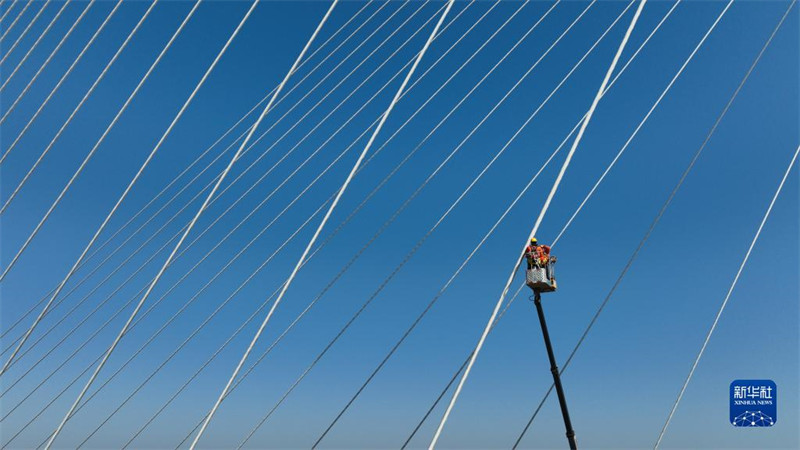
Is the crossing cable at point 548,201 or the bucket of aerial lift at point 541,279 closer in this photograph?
the crossing cable at point 548,201

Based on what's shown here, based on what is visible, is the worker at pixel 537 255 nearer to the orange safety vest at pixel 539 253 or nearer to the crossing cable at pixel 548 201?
the orange safety vest at pixel 539 253

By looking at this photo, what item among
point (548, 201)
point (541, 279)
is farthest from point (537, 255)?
point (548, 201)

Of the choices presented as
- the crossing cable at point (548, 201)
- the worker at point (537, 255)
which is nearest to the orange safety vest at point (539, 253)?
the worker at point (537, 255)

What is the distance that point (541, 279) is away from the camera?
8.68m

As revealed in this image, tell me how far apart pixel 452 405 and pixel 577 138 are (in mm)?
2631

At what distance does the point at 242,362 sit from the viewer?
603 centimetres

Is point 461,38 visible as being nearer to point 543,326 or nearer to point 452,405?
point 543,326

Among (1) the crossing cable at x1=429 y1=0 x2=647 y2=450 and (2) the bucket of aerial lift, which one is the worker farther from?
(1) the crossing cable at x1=429 y1=0 x2=647 y2=450

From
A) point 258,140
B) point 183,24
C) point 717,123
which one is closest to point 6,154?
point 183,24

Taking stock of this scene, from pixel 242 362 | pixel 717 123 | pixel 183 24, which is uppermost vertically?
pixel 717 123

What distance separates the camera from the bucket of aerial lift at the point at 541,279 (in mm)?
8664

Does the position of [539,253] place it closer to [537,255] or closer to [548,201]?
[537,255]

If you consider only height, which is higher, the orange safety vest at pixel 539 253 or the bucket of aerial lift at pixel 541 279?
the orange safety vest at pixel 539 253

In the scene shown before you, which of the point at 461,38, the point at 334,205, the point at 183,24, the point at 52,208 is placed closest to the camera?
the point at 334,205
